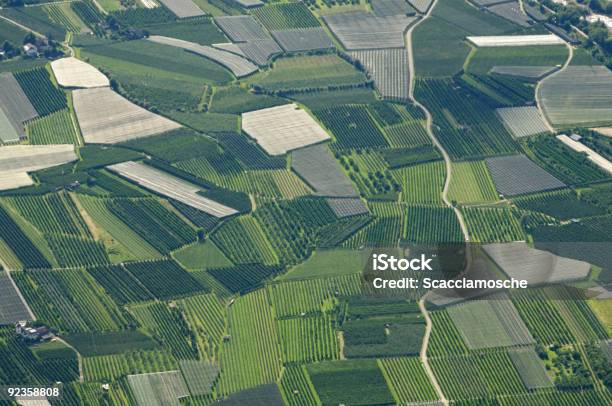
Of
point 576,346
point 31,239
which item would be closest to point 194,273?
point 31,239

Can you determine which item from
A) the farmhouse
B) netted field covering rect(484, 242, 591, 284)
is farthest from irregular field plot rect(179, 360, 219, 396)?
netted field covering rect(484, 242, 591, 284)

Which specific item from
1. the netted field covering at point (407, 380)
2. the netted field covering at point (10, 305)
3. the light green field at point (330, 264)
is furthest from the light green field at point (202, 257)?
the netted field covering at point (407, 380)

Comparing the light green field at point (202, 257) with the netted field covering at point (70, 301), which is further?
the light green field at point (202, 257)

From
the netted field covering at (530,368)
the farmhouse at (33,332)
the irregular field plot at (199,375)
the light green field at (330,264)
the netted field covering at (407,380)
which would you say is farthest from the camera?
the light green field at (330,264)

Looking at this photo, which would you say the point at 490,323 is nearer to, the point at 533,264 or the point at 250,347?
the point at 533,264

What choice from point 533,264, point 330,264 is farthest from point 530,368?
point 330,264

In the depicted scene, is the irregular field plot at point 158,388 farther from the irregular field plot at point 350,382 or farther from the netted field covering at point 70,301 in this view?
the irregular field plot at point 350,382
